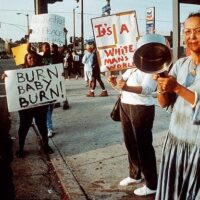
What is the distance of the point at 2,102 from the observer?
12.7 m

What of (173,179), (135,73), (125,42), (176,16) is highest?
(176,16)

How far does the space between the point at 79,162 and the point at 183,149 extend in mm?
3427

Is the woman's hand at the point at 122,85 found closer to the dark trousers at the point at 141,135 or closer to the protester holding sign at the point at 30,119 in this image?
the dark trousers at the point at 141,135

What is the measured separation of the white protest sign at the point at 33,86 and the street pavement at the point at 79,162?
0.82m

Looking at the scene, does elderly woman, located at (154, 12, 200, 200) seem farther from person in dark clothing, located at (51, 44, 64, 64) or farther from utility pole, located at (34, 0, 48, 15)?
utility pole, located at (34, 0, 48, 15)

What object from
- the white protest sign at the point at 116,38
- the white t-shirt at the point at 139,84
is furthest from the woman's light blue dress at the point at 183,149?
the white protest sign at the point at 116,38

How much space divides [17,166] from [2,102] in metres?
7.03

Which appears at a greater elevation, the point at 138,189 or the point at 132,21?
the point at 132,21

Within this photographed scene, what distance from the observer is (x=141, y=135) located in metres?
4.38

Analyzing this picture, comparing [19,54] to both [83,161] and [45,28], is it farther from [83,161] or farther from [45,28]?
[83,161]

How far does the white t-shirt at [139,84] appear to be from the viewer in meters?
4.12

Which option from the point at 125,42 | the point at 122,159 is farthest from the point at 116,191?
the point at 125,42

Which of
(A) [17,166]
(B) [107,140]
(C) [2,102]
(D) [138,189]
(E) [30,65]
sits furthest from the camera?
(C) [2,102]

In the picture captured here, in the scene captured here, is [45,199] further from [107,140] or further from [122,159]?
[107,140]
